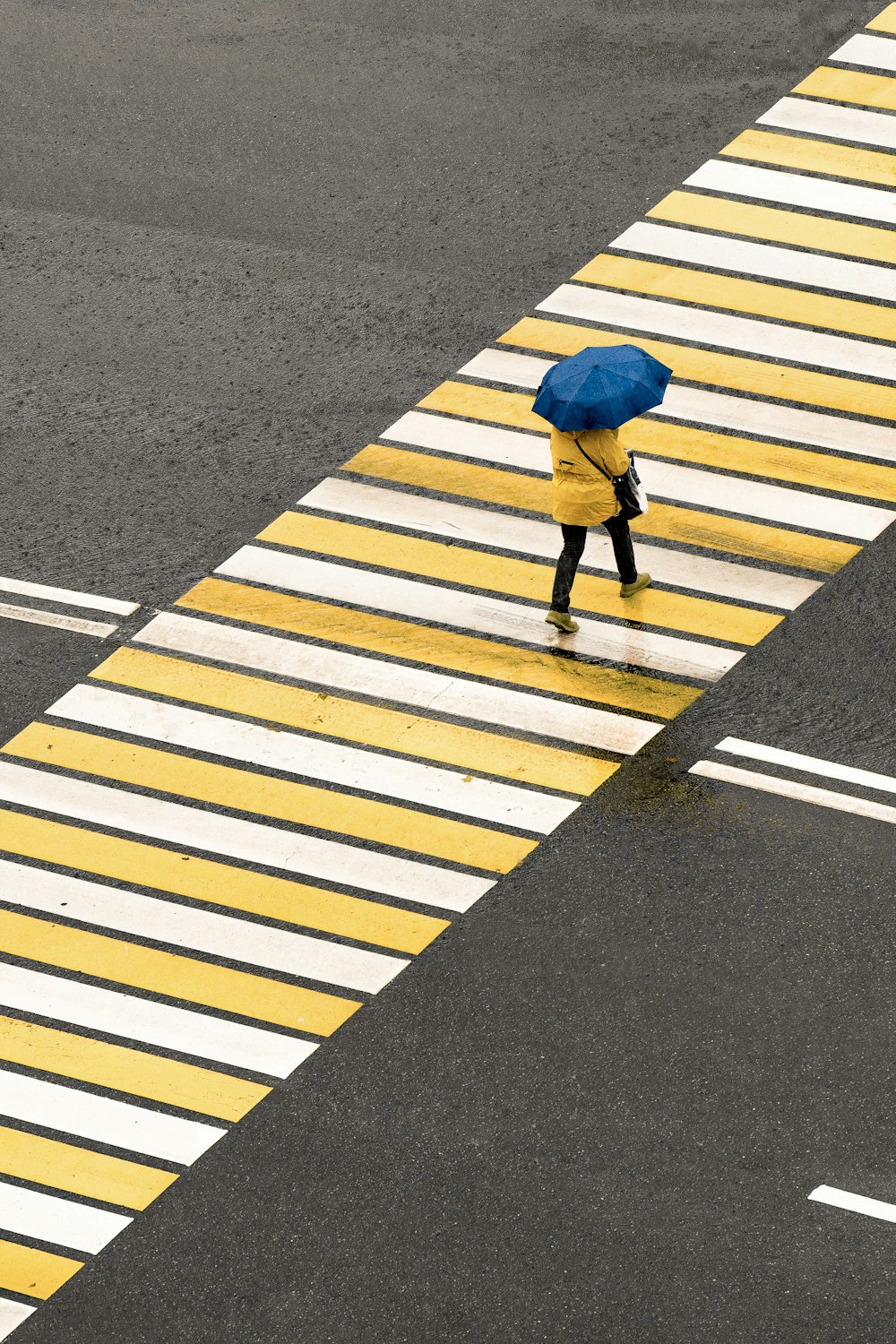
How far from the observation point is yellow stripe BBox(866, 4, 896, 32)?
16719mm

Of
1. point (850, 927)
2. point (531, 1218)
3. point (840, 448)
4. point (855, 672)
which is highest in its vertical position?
point (840, 448)

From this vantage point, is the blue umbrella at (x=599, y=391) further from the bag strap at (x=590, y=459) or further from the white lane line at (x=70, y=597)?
the white lane line at (x=70, y=597)

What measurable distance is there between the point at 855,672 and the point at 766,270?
4132 millimetres

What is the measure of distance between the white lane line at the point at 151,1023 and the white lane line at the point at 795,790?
104 inches

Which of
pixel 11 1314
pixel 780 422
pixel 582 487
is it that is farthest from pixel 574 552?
pixel 11 1314

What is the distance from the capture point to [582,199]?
15.6 meters

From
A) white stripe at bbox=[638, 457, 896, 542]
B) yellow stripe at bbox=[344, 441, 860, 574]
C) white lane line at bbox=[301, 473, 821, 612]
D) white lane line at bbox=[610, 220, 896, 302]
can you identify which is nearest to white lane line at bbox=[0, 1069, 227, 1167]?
white lane line at bbox=[301, 473, 821, 612]

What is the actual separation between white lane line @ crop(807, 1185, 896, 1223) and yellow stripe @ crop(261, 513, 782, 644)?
372 centimetres

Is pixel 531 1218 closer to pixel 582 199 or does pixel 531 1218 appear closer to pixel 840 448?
pixel 840 448

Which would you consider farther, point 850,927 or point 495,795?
point 495,795

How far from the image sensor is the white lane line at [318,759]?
1147 centimetres

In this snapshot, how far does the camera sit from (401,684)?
12281 millimetres

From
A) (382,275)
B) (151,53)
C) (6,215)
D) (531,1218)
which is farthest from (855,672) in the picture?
(151,53)

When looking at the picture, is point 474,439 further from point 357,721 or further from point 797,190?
point 797,190
